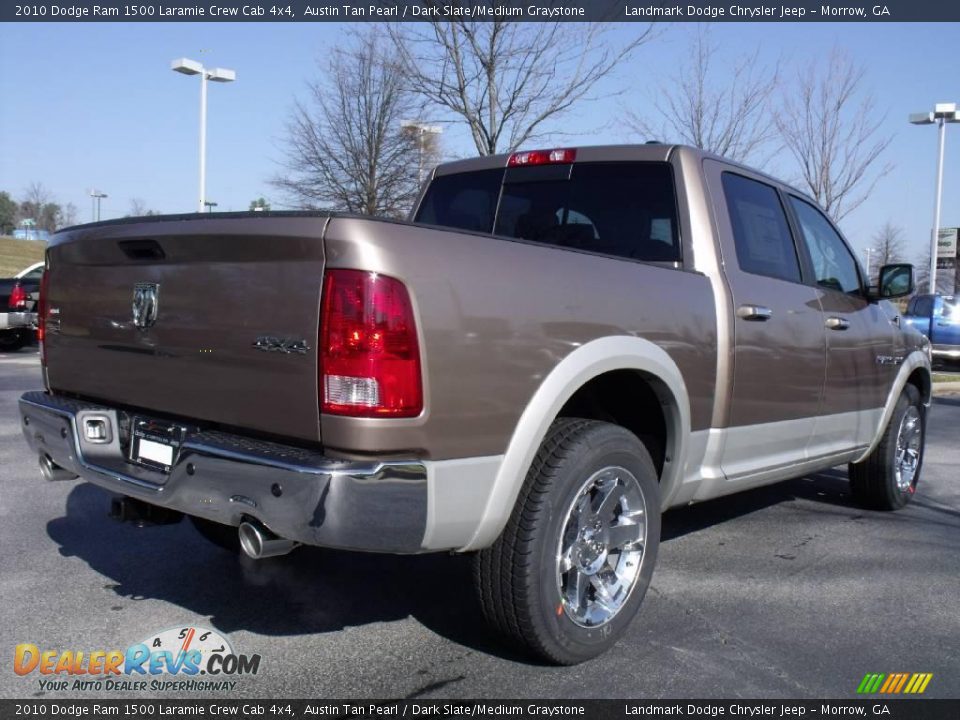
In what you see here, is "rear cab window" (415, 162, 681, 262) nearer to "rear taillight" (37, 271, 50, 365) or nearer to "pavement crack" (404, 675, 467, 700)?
"pavement crack" (404, 675, 467, 700)

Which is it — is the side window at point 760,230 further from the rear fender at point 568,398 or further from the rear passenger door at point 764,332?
the rear fender at point 568,398

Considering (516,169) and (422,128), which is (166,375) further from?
(422,128)

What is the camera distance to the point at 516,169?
4660mm

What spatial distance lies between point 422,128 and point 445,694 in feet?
50.3

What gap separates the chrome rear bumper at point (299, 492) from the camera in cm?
259

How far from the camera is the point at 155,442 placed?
10.5 feet

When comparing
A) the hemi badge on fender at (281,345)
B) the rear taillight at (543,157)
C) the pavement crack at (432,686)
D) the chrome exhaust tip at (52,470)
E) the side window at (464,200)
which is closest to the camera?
the hemi badge on fender at (281,345)

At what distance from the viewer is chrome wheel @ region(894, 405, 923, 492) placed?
5840 millimetres

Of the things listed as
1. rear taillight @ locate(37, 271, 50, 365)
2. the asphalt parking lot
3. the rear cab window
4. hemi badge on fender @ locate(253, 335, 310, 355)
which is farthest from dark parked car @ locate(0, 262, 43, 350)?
hemi badge on fender @ locate(253, 335, 310, 355)

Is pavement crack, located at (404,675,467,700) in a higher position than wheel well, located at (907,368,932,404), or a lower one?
lower

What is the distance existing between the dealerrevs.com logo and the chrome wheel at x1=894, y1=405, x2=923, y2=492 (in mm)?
4281

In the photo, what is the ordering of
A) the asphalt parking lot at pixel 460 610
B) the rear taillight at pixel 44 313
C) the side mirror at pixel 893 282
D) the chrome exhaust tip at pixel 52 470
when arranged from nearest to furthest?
the asphalt parking lot at pixel 460 610, the chrome exhaust tip at pixel 52 470, the rear taillight at pixel 44 313, the side mirror at pixel 893 282

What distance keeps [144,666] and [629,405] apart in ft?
7.02

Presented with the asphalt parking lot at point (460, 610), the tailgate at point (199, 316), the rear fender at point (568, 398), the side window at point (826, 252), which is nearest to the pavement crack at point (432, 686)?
the asphalt parking lot at point (460, 610)
